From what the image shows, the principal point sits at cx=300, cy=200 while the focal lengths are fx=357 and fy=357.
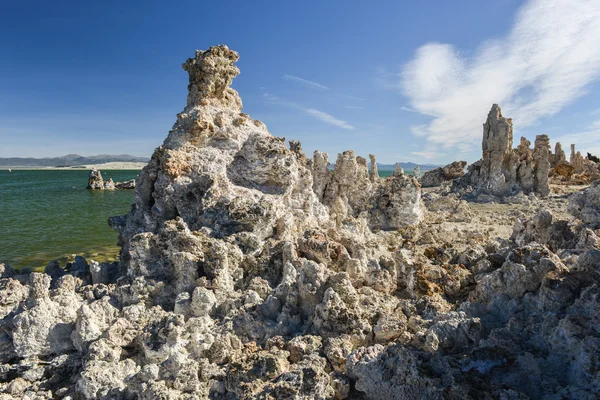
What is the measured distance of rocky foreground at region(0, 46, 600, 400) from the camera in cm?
380

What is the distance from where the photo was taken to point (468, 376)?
3418mm

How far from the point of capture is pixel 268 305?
580 cm

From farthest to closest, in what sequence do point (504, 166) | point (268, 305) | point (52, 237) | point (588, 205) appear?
1. point (504, 166)
2. point (52, 237)
3. point (588, 205)
4. point (268, 305)

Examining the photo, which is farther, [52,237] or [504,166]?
[504,166]

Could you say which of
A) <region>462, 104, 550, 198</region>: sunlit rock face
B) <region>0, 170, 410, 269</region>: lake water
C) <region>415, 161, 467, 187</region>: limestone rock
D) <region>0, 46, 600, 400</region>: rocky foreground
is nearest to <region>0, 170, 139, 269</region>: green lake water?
<region>0, 170, 410, 269</region>: lake water

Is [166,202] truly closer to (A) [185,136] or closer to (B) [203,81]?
(A) [185,136]

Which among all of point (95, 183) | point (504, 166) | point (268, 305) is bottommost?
A: point (268, 305)

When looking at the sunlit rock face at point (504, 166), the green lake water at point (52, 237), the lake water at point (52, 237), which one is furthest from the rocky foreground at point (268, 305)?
the sunlit rock face at point (504, 166)

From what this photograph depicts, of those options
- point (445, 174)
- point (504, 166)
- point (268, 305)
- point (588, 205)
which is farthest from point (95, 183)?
point (588, 205)

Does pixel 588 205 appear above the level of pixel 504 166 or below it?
below

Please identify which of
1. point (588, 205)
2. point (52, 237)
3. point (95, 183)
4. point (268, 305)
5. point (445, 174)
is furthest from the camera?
point (95, 183)

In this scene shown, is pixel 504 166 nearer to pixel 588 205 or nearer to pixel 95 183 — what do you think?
pixel 588 205

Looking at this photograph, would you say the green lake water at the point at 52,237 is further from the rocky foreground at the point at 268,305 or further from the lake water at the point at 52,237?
the rocky foreground at the point at 268,305

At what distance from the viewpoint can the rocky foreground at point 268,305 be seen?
3.80 m
